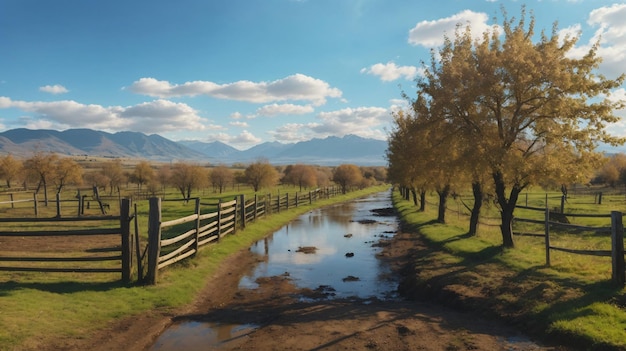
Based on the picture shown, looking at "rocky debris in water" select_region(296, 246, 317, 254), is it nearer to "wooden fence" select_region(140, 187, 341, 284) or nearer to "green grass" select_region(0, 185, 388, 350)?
"wooden fence" select_region(140, 187, 341, 284)

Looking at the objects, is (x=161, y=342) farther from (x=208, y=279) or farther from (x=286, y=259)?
(x=286, y=259)

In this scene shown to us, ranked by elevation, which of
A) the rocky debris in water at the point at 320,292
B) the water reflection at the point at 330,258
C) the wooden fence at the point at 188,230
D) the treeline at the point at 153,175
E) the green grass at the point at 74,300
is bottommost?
the water reflection at the point at 330,258

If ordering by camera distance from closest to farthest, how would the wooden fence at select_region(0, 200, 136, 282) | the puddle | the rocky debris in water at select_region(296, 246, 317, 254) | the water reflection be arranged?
the puddle < the wooden fence at select_region(0, 200, 136, 282) < the water reflection < the rocky debris in water at select_region(296, 246, 317, 254)

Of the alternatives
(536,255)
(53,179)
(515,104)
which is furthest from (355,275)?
(53,179)

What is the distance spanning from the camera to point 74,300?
9.81 m

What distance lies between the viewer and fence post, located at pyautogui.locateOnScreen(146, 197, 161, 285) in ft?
38.4

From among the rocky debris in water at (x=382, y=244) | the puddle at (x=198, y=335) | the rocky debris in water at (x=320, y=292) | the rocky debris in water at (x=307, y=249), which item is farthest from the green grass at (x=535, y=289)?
the puddle at (x=198, y=335)

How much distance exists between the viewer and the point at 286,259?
18.3m

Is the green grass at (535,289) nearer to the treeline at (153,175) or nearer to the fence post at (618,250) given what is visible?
the fence post at (618,250)

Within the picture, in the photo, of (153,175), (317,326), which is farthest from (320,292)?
(153,175)

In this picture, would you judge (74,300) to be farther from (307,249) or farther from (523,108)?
(523,108)

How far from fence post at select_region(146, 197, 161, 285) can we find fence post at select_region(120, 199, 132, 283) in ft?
1.78

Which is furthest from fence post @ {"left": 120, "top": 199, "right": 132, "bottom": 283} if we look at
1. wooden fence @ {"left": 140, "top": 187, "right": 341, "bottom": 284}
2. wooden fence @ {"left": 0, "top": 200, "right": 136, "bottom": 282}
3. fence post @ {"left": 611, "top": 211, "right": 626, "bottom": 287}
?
fence post @ {"left": 611, "top": 211, "right": 626, "bottom": 287}

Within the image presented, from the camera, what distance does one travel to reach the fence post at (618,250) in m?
9.85
